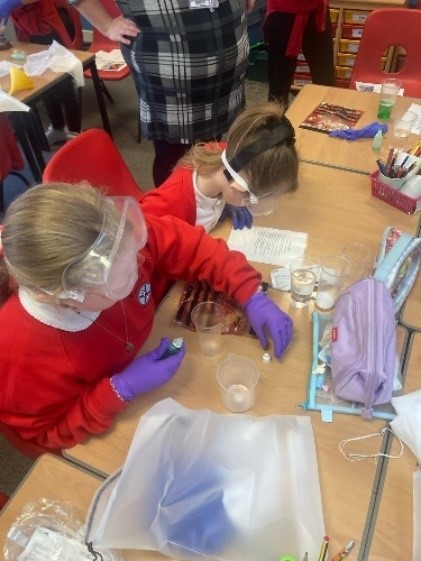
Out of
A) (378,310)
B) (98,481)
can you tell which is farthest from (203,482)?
(378,310)

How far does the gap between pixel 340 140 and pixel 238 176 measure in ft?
2.52

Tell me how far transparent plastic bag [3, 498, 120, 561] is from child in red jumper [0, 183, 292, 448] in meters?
0.16

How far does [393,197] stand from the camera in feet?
5.31

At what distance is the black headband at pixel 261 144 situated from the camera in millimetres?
1382

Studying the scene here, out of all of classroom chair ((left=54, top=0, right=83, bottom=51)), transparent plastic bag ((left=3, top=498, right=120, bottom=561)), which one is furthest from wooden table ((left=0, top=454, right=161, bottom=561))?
classroom chair ((left=54, top=0, right=83, bottom=51))

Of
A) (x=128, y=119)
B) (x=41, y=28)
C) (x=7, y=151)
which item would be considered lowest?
(x=128, y=119)

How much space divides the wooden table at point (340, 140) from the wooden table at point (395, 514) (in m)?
1.14

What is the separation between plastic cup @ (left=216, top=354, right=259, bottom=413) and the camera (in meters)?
1.08

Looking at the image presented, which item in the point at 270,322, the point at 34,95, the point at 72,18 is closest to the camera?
the point at 270,322

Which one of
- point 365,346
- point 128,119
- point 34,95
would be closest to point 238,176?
point 365,346

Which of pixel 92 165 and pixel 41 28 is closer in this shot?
pixel 92 165

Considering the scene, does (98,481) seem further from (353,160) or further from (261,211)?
(353,160)

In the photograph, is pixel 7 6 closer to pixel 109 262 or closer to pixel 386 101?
pixel 386 101

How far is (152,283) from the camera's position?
5.05 ft
